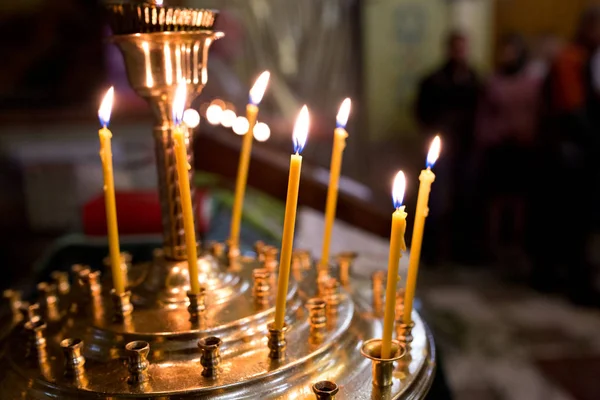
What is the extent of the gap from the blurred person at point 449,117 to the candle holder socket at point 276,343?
3.75 meters

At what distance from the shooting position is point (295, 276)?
2.81 ft

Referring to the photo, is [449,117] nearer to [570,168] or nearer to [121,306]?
[570,168]

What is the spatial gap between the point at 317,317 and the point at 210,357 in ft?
0.52

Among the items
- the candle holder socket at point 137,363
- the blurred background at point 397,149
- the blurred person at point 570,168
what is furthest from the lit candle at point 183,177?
Result: the blurred person at point 570,168

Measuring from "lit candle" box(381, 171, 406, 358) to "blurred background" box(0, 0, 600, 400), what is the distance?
0.91 m

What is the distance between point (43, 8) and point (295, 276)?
3.44 meters

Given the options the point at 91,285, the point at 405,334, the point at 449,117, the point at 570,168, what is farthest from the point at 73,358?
the point at 449,117

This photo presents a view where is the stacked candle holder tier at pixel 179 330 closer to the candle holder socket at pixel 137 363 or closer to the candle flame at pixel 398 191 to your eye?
the candle holder socket at pixel 137 363

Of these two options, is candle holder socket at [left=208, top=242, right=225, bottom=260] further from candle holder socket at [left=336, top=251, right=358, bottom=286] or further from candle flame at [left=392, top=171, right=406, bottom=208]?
candle flame at [left=392, top=171, right=406, bottom=208]

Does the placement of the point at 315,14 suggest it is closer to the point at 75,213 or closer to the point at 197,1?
the point at 197,1

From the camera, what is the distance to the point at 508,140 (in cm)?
439

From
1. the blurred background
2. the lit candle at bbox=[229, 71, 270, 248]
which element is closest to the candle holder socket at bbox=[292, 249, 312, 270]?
the lit candle at bbox=[229, 71, 270, 248]

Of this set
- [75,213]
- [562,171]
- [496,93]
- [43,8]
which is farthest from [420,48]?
[75,213]

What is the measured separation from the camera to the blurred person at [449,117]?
4.24 m
